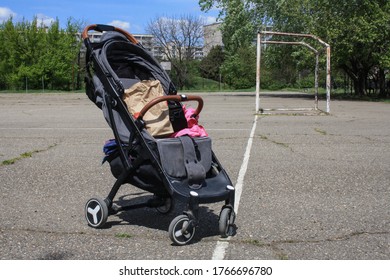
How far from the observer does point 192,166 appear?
4.59m

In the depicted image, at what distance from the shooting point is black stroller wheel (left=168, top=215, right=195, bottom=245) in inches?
173

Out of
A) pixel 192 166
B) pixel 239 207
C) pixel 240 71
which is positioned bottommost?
pixel 239 207

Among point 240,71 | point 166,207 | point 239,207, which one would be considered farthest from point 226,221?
point 240,71

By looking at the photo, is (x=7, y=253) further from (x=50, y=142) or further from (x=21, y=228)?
(x=50, y=142)

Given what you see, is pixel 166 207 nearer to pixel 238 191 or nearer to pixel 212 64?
pixel 238 191

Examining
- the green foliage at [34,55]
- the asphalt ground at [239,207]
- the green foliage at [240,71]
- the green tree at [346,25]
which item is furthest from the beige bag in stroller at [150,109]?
the green foliage at [240,71]

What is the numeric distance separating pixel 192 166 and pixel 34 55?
53.0 metres

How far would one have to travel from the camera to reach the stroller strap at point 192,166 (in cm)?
456

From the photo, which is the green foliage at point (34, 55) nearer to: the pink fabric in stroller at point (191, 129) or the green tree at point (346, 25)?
the green tree at point (346, 25)

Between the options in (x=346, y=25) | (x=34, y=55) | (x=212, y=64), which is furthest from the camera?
(x=212, y=64)

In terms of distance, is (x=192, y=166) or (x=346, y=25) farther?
(x=346, y=25)

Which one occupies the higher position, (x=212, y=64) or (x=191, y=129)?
(x=212, y=64)

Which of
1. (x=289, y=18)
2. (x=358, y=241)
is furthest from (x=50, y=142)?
(x=289, y=18)

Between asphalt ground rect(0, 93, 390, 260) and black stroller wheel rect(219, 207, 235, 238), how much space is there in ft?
0.28
